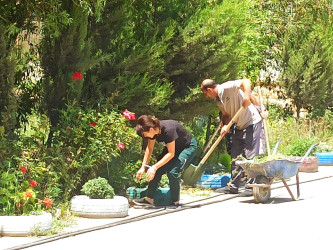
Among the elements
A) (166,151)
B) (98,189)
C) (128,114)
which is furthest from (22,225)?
(128,114)

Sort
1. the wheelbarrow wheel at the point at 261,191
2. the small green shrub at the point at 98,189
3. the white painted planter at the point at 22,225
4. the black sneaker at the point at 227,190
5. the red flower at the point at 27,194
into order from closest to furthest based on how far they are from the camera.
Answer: the white painted planter at the point at 22,225, the red flower at the point at 27,194, the small green shrub at the point at 98,189, the wheelbarrow wheel at the point at 261,191, the black sneaker at the point at 227,190

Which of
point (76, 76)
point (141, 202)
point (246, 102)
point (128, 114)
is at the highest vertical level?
point (76, 76)

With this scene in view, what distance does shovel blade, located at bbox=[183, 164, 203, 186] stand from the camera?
42.2 ft

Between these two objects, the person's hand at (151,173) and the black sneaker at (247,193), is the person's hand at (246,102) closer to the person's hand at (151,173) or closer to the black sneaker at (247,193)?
the black sneaker at (247,193)

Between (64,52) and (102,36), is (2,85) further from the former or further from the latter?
(102,36)

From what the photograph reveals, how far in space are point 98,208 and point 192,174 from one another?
10.7 ft

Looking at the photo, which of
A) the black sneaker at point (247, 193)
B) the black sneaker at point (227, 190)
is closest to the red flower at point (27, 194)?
the black sneaker at point (247, 193)

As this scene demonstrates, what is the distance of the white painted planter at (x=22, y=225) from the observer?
8547 mm

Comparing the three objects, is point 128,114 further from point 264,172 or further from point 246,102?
point 264,172

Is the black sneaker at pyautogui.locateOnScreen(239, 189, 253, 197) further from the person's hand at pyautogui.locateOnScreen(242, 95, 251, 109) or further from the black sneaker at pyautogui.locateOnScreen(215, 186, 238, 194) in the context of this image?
the person's hand at pyautogui.locateOnScreen(242, 95, 251, 109)

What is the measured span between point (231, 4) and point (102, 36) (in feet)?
9.70

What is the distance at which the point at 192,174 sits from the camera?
13.0 m

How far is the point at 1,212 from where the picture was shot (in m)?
9.30

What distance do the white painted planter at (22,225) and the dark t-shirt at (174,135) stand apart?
2.64 m
